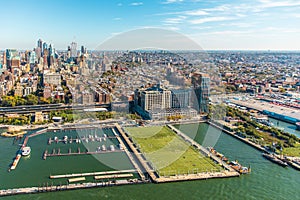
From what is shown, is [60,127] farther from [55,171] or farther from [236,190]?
[236,190]

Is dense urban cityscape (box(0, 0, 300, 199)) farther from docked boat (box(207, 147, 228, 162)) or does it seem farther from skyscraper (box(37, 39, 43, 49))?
skyscraper (box(37, 39, 43, 49))

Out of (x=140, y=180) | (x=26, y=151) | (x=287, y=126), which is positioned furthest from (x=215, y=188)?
(x=287, y=126)

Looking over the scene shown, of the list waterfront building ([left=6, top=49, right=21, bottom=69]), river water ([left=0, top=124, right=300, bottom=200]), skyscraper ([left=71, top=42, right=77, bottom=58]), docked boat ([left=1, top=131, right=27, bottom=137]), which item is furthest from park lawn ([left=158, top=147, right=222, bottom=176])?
skyscraper ([left=71, top=42, right=77, bottom=58])

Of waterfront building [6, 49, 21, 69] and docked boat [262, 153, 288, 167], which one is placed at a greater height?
waterfront building [6, 49, 21, 69]

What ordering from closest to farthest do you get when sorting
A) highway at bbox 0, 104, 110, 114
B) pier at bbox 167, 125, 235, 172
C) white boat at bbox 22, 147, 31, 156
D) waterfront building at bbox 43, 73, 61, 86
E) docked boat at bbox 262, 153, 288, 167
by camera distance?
pier at bbox 167, 125, 235, 172 → docked boat at bbox 262, 153, 288, 167 → white boat at bbox 22, 147, 31, 156 → highway at bbox 0, 104, 110, 114 → waterfront building at bbox 43, 73, 61, 86

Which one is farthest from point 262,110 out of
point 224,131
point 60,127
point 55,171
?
point 55,171

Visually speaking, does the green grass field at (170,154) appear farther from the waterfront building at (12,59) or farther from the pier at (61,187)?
the waterfront building at (12,59)
